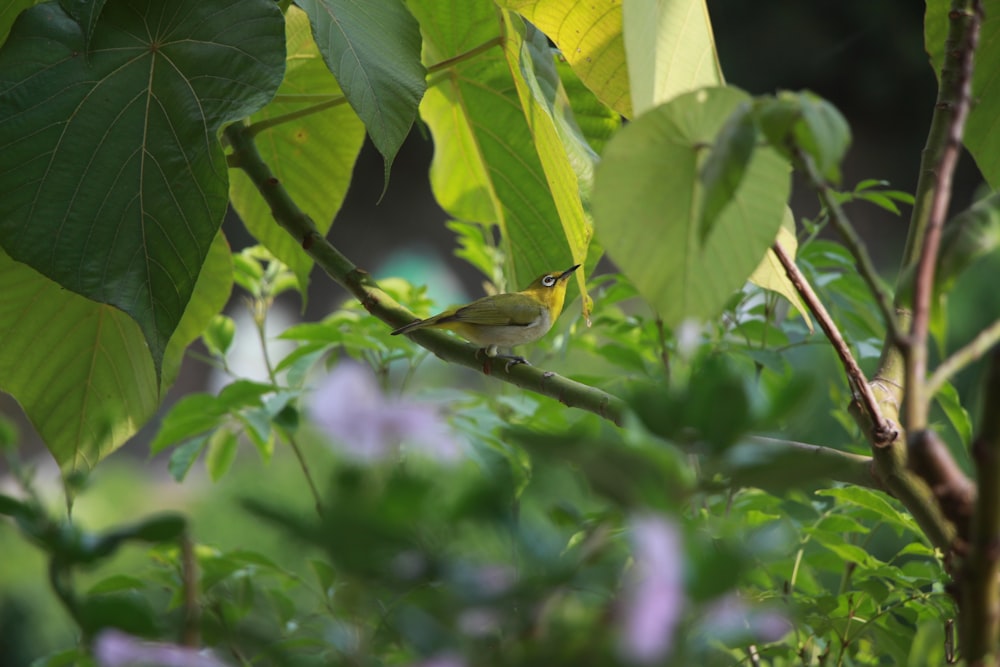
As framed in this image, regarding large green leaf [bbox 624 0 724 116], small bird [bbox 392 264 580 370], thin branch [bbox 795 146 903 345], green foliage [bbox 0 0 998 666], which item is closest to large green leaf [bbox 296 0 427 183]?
green foliage [bbox 0 0 998 666]

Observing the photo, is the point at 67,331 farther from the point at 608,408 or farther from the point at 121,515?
the point at 121,515

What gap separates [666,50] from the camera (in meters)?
0.33

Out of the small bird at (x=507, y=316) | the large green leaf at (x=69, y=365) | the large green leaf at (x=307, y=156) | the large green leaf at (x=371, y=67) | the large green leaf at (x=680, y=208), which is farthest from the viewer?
the small bird at (x=507, y=316)

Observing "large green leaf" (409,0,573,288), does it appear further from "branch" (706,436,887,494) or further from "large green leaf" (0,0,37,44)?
"branch" (706,436,887,494)

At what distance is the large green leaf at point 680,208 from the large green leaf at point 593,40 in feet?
0.63

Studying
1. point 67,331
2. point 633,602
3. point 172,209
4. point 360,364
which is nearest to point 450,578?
point 633,602

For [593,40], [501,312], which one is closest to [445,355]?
[593,40]

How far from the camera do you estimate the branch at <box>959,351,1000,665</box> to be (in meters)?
0.14

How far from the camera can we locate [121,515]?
6.56 ft

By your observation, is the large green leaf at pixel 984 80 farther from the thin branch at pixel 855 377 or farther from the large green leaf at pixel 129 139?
the large green leaf at pixel 129 139

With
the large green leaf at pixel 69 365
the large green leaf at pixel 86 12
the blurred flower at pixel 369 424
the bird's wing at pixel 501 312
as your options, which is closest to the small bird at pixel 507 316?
the bird's wing at pixel 501 312

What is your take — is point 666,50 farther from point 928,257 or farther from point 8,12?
point 8,12

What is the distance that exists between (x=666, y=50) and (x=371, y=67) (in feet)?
0.40

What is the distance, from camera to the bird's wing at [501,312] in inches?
30.5
